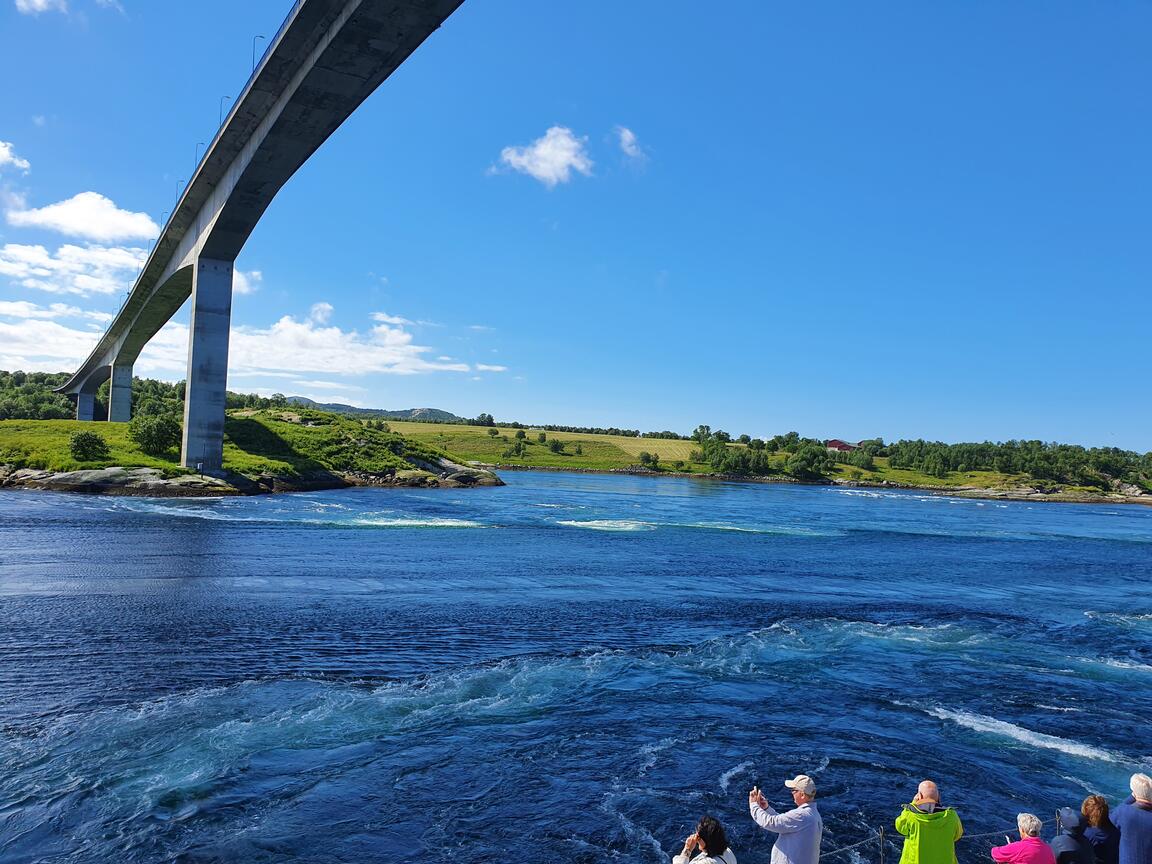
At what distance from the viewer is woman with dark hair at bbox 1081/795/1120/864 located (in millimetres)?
8305

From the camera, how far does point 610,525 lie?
60656 millimetres

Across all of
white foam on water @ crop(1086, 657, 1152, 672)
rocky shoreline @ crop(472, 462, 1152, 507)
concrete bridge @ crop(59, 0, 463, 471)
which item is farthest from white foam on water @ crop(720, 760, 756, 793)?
rocky shoreline @ crop(472, 462, 1152, 507)

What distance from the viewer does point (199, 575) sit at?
30.5 m

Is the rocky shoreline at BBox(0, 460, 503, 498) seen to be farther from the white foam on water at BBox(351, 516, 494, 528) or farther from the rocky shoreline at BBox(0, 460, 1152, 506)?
the white foam on water at BBox(351, 516, 494, 528)

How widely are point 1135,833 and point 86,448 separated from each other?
255 ft

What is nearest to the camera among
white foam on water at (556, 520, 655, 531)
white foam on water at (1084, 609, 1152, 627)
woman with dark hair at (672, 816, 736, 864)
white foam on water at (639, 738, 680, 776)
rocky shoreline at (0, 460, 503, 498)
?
woman with dark hair at (672, 816, 736, 864)

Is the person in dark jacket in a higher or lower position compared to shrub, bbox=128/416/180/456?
lower

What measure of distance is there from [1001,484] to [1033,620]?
175 meters

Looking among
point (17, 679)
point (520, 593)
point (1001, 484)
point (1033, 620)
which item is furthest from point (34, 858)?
point (1001, 484)

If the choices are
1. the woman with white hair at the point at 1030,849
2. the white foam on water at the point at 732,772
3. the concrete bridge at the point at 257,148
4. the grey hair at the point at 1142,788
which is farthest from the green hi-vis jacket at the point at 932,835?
the concrete bridge at the point at 257,148

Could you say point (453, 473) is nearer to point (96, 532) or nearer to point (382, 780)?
point (96, 532)

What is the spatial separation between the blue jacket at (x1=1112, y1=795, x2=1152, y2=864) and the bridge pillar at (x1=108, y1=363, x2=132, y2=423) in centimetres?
14143

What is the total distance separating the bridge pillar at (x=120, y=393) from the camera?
124 metres

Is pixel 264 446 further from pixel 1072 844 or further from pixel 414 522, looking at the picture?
pixel 1072 844
